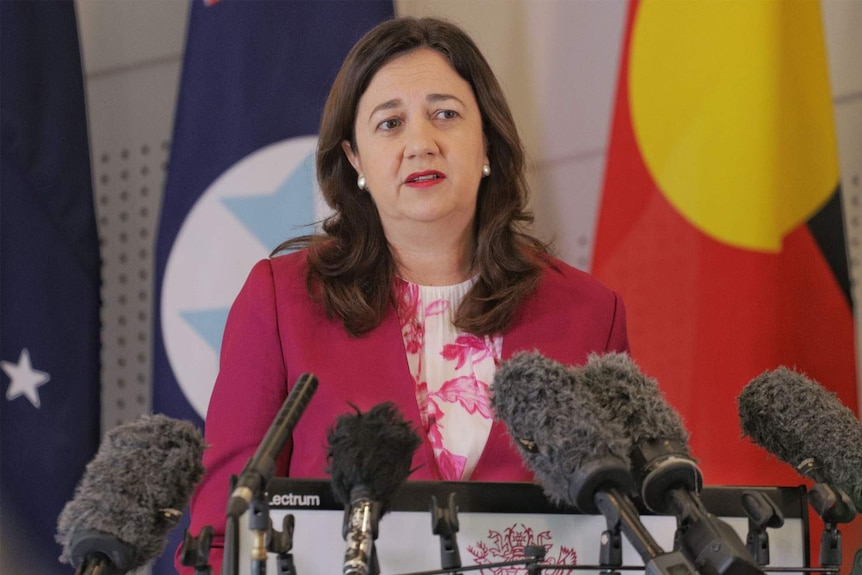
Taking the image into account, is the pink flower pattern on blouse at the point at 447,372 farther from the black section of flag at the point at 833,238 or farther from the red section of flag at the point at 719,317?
the black section of flag at the point at 833,238

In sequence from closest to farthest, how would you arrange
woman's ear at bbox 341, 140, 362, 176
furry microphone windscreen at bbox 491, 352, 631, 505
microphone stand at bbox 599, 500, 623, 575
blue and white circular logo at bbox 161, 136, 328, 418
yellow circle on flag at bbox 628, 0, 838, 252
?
furry microphone windscreen at bbox 491, 352, 631, 505
microphone stand at bbox 599, 500, 623, 575
woman's ear at bbox 341, 140, 362, 176
yellow circle on flag at bbox 628, 0, 838, 252
blue and white circular logo at bbox 161, 136, 328, 418

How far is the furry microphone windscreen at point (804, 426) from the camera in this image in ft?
4.11

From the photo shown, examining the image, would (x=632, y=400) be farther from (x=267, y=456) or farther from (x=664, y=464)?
(x=267, y=456)

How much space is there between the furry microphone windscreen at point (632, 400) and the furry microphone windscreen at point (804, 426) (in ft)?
0.95

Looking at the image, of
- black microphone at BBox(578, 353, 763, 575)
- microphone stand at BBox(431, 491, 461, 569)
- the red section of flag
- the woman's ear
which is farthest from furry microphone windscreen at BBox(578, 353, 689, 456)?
the red section of flag

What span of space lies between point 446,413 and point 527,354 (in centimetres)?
70

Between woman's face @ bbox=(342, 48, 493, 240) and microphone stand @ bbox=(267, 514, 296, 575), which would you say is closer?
microphone stand @ bbox=(267, 514, 296, 575)

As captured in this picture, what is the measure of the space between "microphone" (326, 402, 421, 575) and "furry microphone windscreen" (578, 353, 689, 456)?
0.21m

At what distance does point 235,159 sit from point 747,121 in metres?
1.32

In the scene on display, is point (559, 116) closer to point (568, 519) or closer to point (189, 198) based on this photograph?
point (189, 198)

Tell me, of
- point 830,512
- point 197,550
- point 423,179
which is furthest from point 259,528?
point 423,179

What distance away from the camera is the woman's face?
1.84 m

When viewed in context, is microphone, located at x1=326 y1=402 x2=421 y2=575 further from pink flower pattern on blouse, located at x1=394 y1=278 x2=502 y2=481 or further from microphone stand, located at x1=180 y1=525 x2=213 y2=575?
pink flower pattern on blouse, located at x1=394 y1=278 x2=502 y2=481

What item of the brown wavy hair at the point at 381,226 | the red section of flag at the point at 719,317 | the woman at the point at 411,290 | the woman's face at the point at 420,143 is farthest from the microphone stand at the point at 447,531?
the red section of flag at the point at 719,317
